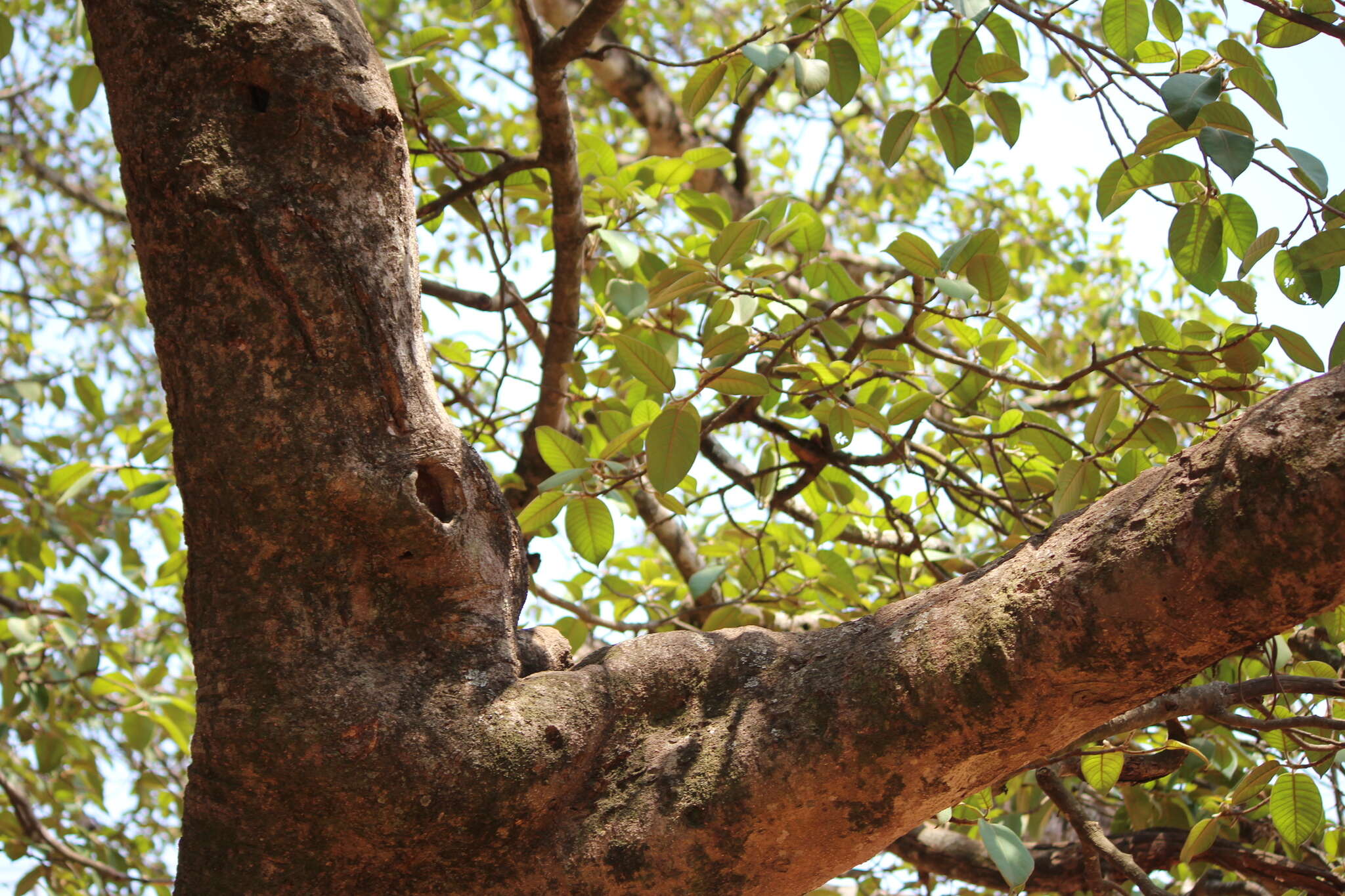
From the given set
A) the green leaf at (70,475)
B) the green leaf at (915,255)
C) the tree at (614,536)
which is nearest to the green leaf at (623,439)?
the tree at (614,536)

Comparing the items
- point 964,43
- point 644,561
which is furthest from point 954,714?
point 644,561

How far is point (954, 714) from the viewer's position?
1040 mm

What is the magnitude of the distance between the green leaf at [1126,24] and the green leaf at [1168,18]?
0.05 metres

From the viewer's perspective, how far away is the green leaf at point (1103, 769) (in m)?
1.71

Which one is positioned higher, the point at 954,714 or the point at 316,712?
the point at 316,712

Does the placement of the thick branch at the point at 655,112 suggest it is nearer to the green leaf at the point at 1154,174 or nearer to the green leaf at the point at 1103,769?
the green leaf at the point at 1154,174

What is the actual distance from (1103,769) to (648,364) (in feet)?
3.46

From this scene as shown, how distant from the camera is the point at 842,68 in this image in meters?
1.69

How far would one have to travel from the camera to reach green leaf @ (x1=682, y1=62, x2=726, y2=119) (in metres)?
1.78

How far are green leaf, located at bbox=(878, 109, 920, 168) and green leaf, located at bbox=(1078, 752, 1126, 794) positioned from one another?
1.07 meters

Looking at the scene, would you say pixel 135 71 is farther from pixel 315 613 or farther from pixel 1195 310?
pixel 1195 310

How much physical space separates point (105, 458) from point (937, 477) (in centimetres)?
344

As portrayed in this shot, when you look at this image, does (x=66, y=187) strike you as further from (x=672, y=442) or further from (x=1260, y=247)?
(x=1260, y=247)

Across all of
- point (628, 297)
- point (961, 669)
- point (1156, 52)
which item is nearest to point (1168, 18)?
point (1156, 52)
